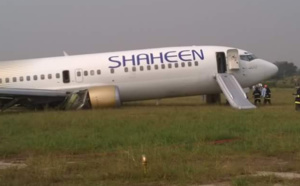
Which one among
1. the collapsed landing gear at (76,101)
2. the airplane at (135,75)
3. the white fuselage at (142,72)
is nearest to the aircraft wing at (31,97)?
the airplane at (135,75)

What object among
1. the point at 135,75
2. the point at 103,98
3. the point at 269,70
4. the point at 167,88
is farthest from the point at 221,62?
the point at 103,98

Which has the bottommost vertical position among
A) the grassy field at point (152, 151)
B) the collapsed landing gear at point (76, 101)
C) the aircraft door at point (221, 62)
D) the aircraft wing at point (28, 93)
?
the collapsed landing gear at point (76, 101)

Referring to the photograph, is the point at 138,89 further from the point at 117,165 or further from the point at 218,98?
the point at 117,165

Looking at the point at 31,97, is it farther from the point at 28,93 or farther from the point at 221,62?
the point at 221,62

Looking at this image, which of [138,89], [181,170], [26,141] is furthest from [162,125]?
[138,89]

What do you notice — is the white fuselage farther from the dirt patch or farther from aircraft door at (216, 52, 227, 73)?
the dirt patch

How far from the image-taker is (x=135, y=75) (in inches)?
977

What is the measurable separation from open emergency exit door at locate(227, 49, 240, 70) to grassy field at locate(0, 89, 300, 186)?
9524 millimetres

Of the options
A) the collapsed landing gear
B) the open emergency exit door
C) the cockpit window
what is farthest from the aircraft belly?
the cockpit window

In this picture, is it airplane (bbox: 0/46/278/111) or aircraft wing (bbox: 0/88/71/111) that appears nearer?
aircraft wing (bbox: 0/88/71/111)

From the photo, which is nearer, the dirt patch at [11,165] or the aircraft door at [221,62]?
the dirt patch at [11,165]

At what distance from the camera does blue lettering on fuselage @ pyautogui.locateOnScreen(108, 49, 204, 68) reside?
81.3 feet

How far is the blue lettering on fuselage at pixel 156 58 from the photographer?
24.8 m

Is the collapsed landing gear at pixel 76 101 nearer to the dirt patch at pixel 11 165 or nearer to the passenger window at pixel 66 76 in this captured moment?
the passenger window at pixel 66 76
